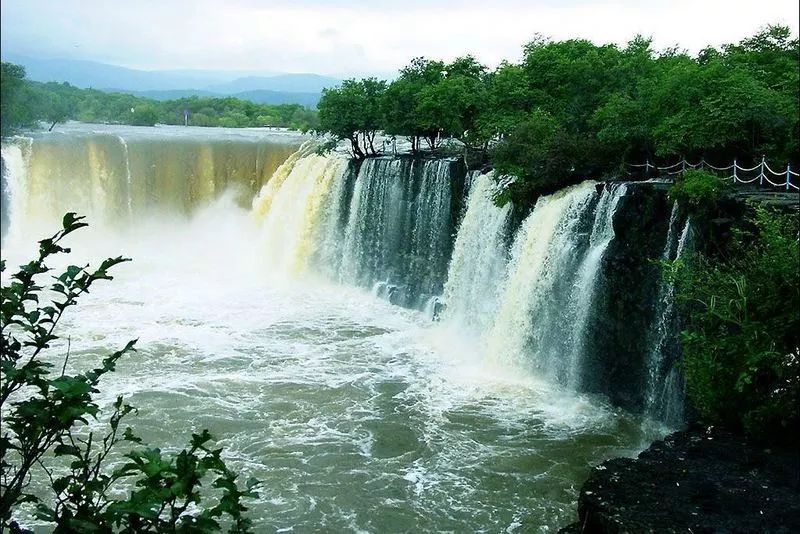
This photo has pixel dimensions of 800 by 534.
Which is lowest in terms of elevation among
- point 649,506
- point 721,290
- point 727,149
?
point 649,506

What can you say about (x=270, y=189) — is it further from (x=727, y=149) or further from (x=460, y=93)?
(x=727, y=149)

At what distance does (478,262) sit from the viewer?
52.6ft

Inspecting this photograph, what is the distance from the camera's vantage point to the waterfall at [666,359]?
36.7 feet

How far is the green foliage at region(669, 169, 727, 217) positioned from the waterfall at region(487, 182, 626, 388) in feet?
3.77

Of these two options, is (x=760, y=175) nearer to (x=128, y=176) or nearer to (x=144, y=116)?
(x=128, y=176)

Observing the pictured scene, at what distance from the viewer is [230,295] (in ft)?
64.9

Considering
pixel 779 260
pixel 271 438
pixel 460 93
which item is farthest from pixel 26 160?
pixel 779 260

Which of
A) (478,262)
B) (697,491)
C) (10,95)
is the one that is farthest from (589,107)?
(10,95)

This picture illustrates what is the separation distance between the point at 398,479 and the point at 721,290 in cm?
468

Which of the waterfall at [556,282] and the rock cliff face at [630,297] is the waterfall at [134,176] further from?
the rock cliff face at [630,297]

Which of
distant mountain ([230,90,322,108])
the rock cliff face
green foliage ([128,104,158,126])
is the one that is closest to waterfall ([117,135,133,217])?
green foliage ([128,104,158,126])

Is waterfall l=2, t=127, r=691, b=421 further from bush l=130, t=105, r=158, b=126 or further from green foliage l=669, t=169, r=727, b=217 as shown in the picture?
bush l=130, t=105, r=158, b=126

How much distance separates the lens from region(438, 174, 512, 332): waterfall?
15.5 metres

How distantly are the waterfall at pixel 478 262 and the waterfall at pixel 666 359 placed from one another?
13.8ft
